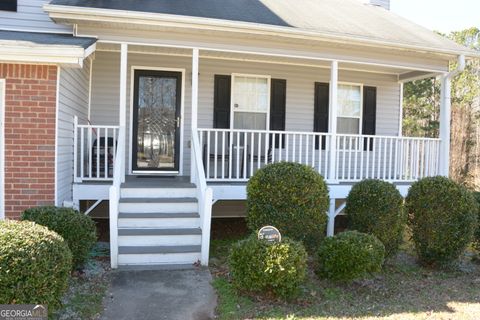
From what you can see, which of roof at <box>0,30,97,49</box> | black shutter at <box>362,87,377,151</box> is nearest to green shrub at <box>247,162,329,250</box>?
roof at <box>0,30,97,49</box>

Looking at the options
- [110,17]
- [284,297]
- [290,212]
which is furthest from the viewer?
[110,17]

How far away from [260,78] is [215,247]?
4.09 meters

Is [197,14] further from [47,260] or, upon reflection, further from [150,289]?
[47,260]

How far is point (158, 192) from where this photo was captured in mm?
7355

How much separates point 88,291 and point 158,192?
88.6 inches

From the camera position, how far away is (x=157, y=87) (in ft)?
31.6

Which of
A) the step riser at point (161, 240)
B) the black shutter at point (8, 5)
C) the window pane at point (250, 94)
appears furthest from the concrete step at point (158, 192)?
the black shutter at point (8, 5)

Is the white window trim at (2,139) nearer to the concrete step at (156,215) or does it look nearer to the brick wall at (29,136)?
the brick wall at (29,136)

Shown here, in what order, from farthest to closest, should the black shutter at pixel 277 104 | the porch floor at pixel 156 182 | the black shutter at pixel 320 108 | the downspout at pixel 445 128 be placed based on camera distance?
1. the black shutter at pixel 320 108
2. the black shutter at pixel 277 104
3. the downspout at pixel 445 128
4. the porch floor at pixel 156 182

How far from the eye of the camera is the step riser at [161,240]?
257 inches

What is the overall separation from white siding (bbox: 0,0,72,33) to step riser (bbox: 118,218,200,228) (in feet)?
11.0

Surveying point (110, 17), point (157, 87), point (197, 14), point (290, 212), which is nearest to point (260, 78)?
point (157, 87)

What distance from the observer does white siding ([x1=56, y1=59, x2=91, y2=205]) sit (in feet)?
22.5

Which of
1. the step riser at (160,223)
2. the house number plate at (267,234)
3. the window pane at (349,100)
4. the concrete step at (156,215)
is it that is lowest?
the step riser at (160,223)
